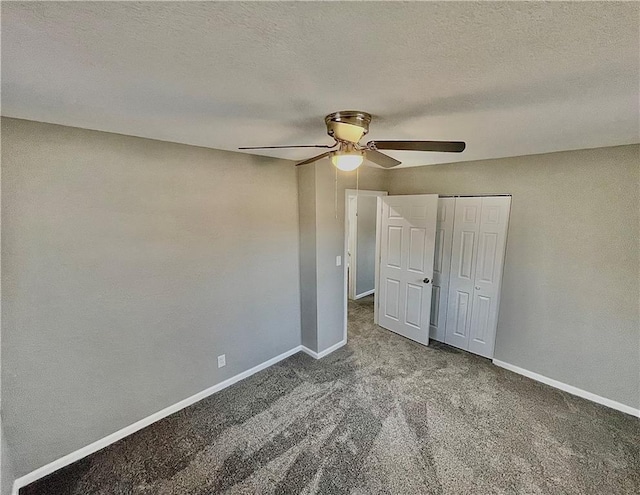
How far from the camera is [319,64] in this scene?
1.04 metres

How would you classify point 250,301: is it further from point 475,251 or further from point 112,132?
point 475,251

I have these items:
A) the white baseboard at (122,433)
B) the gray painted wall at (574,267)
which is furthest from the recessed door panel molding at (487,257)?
the white baseboard at (122,433)

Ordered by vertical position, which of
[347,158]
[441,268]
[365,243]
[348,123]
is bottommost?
[441,268]

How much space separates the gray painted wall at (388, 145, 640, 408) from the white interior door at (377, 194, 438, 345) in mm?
676

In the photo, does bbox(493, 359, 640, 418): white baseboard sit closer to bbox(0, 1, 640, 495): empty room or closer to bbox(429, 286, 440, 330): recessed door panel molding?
bbox(0, 1, 640, 495): empty room

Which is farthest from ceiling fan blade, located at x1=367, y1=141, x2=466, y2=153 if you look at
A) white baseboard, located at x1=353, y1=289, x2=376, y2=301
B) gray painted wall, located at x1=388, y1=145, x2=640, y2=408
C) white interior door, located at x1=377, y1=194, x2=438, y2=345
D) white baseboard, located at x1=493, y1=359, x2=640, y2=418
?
white baseboard, located at x1=353, y1=289, x2=376, y2=301

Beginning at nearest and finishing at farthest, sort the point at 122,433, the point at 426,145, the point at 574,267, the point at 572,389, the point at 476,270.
Answer: the point at 426,145, the point at 122,433, the point at 574,267, the point at 572,389, the point at 476,270

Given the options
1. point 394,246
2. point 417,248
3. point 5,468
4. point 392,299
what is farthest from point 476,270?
point 5,468

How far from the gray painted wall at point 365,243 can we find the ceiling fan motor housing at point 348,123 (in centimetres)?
364

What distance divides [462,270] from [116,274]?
3417mm

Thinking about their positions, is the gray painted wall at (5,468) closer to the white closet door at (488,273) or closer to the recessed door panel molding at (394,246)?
the recessed door panel molding at (394,246)

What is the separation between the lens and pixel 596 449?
211 centimetres

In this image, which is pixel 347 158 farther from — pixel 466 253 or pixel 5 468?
pixel 5 468

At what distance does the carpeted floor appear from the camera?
6.10 feet
